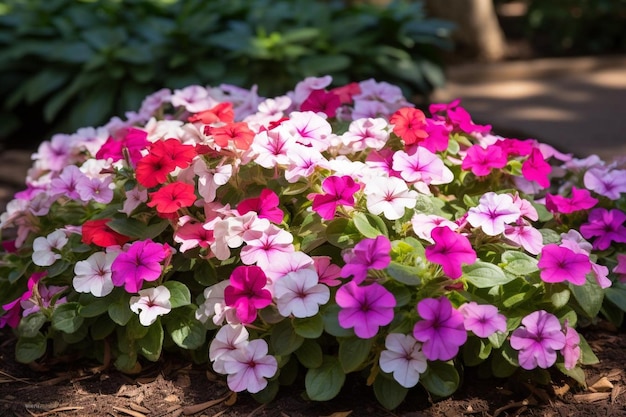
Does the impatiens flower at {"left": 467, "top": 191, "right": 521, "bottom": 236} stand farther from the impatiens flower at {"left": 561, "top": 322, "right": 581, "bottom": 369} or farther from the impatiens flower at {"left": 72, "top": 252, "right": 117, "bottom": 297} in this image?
the impatiens flower at {"left": 72, "top": 252, "right": 117, "bottom": 297}

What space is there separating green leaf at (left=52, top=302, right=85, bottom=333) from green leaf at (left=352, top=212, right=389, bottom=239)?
0.86 meters

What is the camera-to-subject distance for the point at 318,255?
246cm

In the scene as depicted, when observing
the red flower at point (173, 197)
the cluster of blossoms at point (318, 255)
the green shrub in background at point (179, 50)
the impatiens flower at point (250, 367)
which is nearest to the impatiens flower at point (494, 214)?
the cluster of blossoms at point (318, 255)

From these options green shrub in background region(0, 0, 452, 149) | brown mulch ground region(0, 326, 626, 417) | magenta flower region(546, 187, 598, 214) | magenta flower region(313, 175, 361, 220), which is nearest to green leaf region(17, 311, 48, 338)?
brown mulch ground region(0, 326, 626, 417)

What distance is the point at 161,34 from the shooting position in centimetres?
576

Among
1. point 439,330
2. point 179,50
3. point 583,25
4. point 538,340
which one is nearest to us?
point 439,330

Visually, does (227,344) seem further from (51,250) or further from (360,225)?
(51,250)

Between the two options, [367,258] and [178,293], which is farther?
[178,293]

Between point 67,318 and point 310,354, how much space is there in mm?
741

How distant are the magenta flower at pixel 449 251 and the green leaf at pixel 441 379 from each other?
269 millimetres

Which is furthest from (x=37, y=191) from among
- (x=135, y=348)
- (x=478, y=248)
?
(x=478, y=248)

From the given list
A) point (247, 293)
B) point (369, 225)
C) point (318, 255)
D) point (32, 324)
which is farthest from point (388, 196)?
point (32, 324)

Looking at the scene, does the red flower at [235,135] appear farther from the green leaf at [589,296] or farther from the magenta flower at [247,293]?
the green leaf at [589,296]

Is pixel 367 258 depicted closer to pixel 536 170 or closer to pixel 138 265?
pixel 138 265
